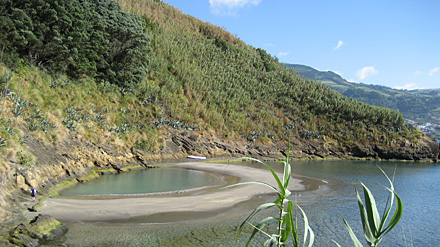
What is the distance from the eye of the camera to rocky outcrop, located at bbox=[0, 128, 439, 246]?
16.4m

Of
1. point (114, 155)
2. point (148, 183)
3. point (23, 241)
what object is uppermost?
point (114, 155)

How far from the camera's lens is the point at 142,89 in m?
41.0

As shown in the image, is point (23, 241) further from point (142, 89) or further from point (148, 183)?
point (142, 89)

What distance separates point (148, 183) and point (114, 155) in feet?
21.4

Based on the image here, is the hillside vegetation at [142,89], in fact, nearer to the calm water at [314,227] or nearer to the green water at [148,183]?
the green water at [148,183]

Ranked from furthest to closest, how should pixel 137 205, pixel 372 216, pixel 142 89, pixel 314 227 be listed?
pixel 142 89, pixel 137 205, pixel 314 227, pixel 372 216

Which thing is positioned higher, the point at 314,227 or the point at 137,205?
the point at 314,227

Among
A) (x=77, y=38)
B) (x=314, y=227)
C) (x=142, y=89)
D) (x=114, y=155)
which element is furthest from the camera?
(x=142, y=89)

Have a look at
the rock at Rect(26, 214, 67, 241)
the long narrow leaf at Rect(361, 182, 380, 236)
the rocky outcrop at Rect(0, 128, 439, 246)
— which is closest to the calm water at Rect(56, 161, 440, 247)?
the rock at Rect(26, 214, 67, 241)

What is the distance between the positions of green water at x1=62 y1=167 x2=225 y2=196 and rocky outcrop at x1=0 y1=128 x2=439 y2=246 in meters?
1.27

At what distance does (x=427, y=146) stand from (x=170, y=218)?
190 feet

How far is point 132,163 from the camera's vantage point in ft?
103

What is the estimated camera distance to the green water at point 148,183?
71.6 ft

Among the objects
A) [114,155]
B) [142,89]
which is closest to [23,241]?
[114,155]
